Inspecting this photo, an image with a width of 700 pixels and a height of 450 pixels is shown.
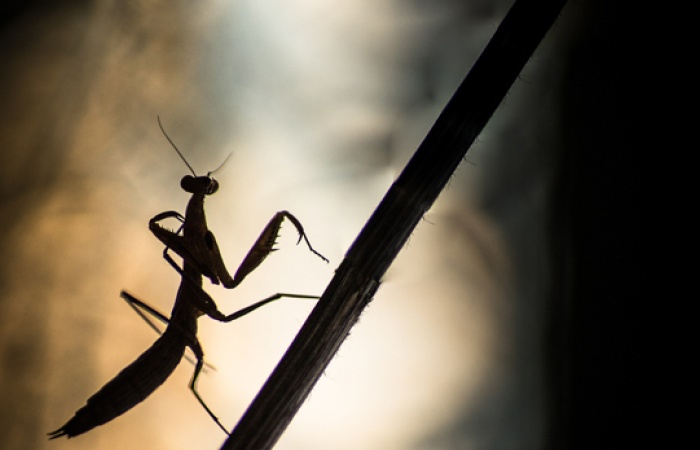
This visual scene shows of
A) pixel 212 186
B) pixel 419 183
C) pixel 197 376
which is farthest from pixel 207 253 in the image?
pixel 419 183

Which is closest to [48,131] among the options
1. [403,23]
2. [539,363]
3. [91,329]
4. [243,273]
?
[91,329]

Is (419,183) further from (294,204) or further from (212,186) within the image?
(212,186)

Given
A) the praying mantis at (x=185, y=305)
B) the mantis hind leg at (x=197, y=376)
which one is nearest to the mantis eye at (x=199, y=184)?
the praying mantis at (x=185, y=305)

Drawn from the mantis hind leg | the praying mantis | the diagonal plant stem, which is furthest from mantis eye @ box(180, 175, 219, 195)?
the diagonal plant stem

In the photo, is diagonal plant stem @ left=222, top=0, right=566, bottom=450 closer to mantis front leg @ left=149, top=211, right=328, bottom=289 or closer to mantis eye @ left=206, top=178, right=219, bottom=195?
mantis front leg @ left=149, top=211, right=328, bottom=289

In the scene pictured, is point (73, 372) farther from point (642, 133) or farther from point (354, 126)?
point (642, 133)

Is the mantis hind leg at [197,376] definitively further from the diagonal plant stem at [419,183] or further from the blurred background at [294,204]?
the diagonal plant stem at [419,183]

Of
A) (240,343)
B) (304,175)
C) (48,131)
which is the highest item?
(304,175)
